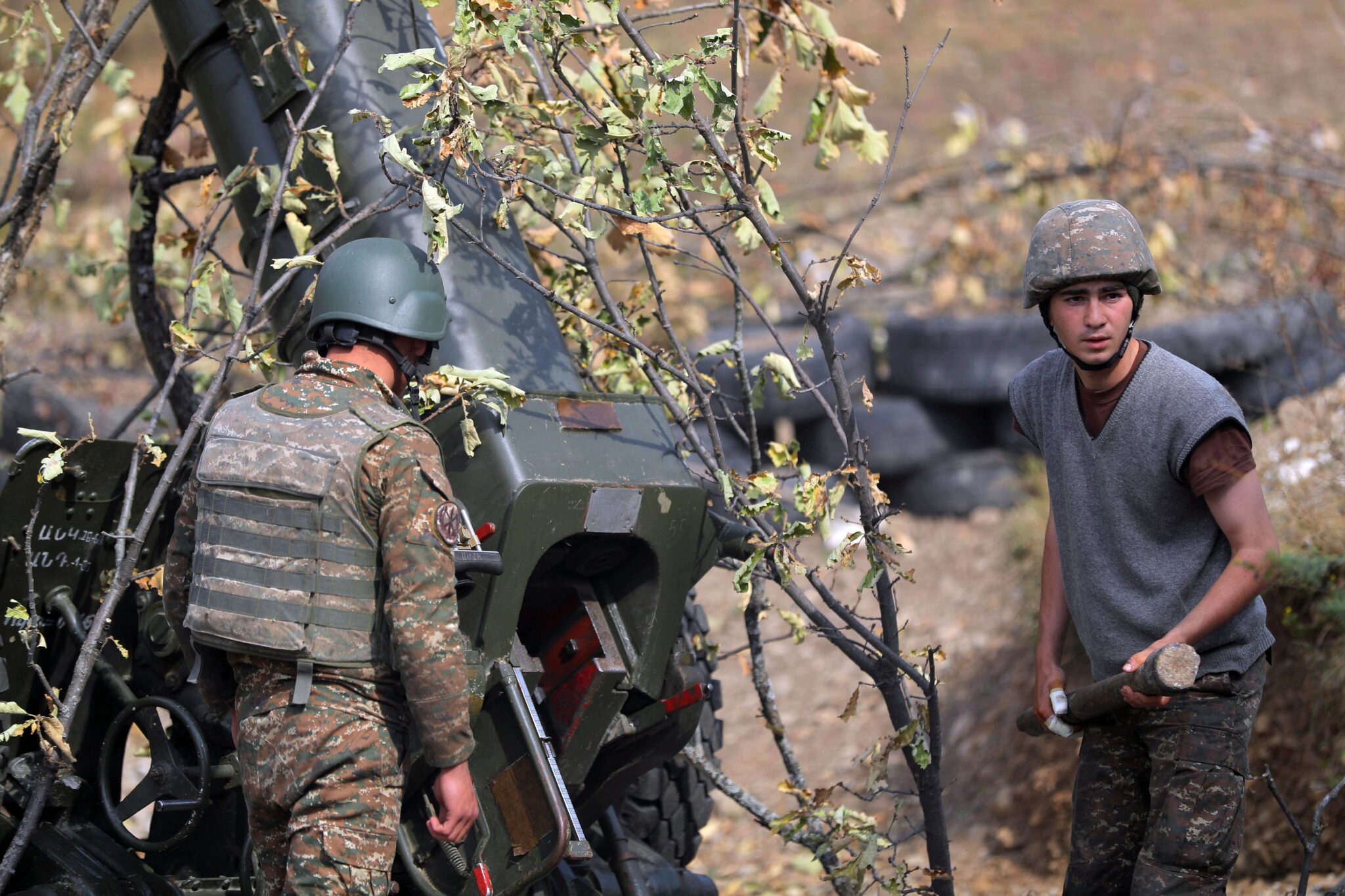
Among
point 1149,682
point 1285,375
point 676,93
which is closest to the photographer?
point 1149,682

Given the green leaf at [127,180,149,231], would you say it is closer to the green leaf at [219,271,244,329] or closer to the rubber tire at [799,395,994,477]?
the green leaf at [219,271,244,329]

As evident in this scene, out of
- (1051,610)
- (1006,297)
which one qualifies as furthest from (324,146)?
(1006,297)

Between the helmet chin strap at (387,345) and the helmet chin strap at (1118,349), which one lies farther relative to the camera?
the helmet chin strap at (387,345)

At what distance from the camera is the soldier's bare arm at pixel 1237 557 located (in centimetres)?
245

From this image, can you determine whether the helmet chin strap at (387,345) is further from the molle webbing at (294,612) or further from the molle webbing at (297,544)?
the molle webbing at (294,612)

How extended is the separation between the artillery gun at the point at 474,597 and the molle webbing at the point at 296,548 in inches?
9.0

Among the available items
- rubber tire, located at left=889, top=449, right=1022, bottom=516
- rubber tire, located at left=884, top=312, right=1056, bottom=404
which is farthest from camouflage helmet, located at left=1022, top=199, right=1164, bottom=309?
rubber tire, located at left=889, top=449, right=1022, bottom=516

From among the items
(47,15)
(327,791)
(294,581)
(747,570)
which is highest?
(47,15)

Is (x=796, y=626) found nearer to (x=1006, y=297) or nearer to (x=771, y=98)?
A: (x=771, y=98)

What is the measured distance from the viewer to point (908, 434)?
7.39 meters

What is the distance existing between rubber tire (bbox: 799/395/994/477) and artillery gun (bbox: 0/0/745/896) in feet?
13.2

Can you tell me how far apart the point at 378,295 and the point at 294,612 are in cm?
64

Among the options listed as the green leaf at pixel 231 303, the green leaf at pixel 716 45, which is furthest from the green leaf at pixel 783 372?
the green leaf at pixel 231 303

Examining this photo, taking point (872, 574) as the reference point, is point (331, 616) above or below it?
above
